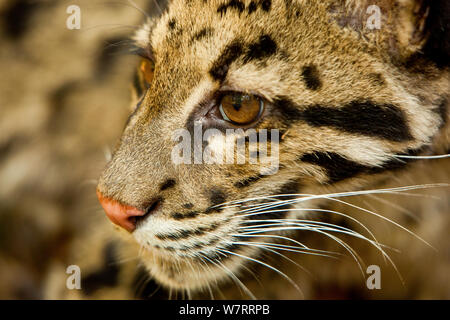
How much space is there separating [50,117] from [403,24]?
218 cm

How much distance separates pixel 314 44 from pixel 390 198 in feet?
3.25

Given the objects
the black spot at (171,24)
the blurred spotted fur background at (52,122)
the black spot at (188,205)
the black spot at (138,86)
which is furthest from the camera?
the blurred spotted fur background at (52,122)

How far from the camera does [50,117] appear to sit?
3.25 metres

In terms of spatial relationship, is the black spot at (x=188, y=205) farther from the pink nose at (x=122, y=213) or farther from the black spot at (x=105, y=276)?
the black spot at (x=105, y=276)

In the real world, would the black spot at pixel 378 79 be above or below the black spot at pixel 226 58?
below

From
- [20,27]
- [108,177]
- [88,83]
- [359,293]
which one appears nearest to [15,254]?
[88,83]

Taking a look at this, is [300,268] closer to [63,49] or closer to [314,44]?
[314,44]

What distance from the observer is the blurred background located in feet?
10.3

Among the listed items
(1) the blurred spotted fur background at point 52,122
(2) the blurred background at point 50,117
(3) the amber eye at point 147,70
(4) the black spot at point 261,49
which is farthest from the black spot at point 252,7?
(2) the blurred background at point 50,117

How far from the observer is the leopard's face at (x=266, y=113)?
181cm

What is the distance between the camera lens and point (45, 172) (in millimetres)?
3275

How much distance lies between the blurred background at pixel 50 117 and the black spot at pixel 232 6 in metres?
1.25

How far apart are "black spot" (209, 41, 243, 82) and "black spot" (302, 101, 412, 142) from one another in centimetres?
29

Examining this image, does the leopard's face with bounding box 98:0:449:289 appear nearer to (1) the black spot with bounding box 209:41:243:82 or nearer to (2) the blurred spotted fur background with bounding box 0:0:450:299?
(1) the black spot with bounding box 209:41:243:82
